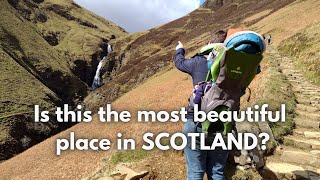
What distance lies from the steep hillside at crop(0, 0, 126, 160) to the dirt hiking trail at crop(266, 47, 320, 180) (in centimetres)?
5701

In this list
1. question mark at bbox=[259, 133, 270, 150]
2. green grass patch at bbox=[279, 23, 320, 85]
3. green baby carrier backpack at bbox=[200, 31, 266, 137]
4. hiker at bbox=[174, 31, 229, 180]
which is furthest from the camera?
green grass patch at bbox=[279, 23, 320, 85]

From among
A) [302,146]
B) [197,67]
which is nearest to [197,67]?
[197,67]

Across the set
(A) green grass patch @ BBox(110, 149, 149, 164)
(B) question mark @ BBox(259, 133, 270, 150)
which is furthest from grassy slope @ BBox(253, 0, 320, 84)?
(A) green grass patch @ BBox(110, 149, 149, 164)

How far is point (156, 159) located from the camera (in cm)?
988

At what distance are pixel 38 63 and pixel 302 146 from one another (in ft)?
398

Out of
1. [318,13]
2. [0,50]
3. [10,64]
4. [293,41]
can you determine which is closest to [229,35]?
[293,41]

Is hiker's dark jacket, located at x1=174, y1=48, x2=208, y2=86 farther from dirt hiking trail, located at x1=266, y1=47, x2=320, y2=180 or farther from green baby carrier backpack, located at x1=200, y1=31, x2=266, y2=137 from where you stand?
dirt hiking trail, located at x1=266, y1=47, x2=320, y2=180

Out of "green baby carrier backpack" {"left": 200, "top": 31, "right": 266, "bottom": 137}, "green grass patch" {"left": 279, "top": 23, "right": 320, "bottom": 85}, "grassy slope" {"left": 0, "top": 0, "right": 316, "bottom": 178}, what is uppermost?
"green grass patch" {"left": 279, "top": 23, "right": 320, "bottom": 85}

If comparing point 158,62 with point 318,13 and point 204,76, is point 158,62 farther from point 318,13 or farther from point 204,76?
point 204,76

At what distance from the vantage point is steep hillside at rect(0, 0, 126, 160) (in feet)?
258

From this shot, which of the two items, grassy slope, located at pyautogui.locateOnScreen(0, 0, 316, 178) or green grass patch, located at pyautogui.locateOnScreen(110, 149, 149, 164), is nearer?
green grass patch, located at pyautogui.locateOnScreen(110, 149, 149, 164)

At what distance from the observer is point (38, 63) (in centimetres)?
12431

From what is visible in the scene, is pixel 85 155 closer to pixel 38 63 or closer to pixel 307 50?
pixel 307 50

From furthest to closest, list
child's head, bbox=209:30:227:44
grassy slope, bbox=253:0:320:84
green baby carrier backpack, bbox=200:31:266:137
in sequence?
1. grassy slope, bbox=253:0:320:84
2. child's head, bbox=209:30:227:44
3. green baby carrier backpack, bbox=200:31:266:137
